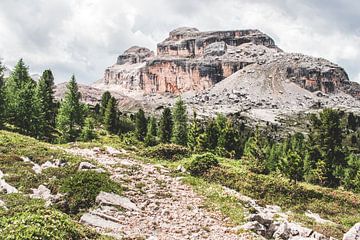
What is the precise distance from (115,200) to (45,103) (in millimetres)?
62176

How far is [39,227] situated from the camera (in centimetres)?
1337

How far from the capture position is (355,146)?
17338cm

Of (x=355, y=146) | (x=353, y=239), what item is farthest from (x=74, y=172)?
(x=355, y=146)

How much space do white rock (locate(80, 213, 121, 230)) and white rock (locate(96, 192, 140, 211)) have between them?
2193 millimetres

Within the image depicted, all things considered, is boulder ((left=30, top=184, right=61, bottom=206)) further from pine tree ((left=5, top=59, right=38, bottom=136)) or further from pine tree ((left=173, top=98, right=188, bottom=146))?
pine tree ((left=173, top=98, right=188, bottom=146))

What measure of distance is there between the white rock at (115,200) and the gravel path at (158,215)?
1.61ft

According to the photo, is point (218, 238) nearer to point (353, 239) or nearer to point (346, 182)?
point (353, 239)

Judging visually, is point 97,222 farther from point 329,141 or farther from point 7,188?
point 329,141

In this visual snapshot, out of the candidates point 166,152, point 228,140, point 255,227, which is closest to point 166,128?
point 228,140

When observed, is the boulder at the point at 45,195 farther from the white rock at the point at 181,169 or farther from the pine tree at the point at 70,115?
the pine tree at the point at 70,115

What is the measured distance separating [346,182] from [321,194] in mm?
50979

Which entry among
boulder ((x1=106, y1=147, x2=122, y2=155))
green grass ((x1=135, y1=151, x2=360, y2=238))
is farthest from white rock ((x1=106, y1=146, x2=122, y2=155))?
green grass ((x1=135, y1=151, x2=360, y2=238))

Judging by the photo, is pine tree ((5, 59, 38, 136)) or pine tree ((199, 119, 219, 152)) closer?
pine tree ((5, 59, 38, 136))

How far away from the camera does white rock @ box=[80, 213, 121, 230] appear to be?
19.0 meters
